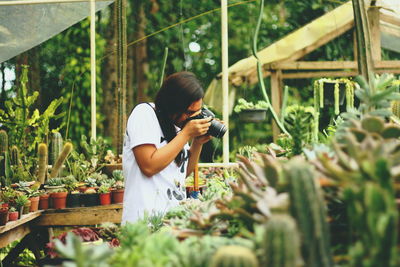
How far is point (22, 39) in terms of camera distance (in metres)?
4.53

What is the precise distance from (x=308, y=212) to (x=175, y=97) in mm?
1317

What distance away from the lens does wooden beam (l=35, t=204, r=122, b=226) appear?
11.7 feet

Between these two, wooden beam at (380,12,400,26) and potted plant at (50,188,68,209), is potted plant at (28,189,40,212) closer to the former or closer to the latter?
potted plant at (50,188,68,209)

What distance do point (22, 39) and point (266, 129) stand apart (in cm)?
683

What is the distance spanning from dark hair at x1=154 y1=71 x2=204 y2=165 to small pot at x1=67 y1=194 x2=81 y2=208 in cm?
174

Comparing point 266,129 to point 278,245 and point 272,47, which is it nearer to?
point 272,47

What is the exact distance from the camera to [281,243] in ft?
2.54

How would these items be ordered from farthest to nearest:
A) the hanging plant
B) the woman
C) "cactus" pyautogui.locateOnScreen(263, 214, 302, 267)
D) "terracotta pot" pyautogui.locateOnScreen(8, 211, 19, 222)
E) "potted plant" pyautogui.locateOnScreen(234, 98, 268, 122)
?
"potted plant" pyautogui.locateOnScreen(234, 98, 268, 122)
the hanging plant
"terracotta pot" pyautogui.locateOnScreen(8, 211, 19, 222)
the woman
"cactus" pyautogui.locateOnScreen(263, 214, 302, 267)

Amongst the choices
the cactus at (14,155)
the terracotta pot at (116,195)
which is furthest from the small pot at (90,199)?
the cactus at (14,155)

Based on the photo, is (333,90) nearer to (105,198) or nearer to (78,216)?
(105,198)

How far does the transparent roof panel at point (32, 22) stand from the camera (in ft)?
14.6

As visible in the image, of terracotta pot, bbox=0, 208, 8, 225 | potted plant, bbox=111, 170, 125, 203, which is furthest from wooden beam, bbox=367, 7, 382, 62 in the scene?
terracotta pot, bbox=0, 208, 8, 225

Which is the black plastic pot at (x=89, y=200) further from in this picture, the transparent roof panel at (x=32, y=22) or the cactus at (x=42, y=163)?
the transparent roof panel at (x=32, y=22)

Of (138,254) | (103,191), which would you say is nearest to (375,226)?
(138,254)
